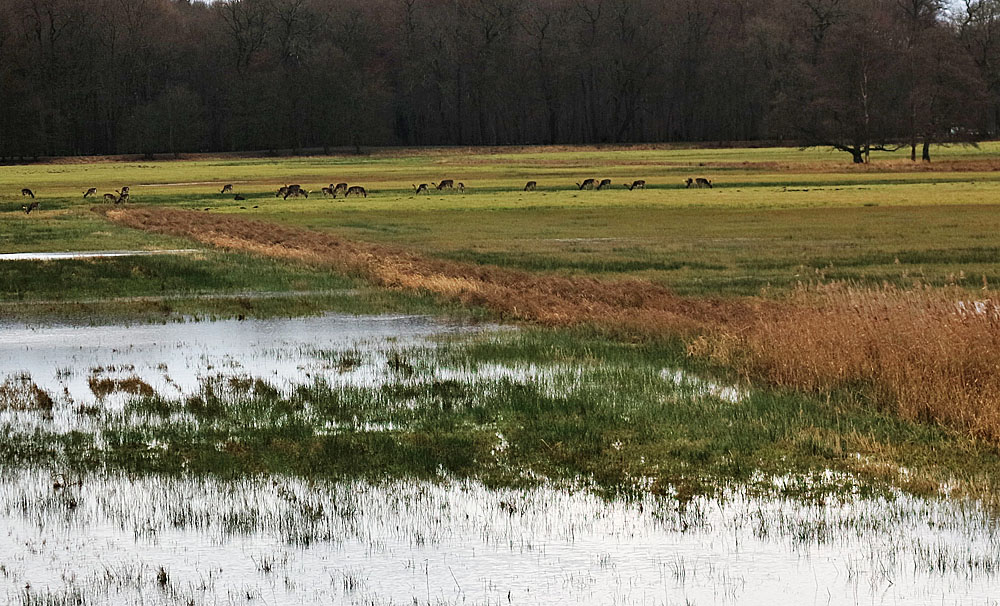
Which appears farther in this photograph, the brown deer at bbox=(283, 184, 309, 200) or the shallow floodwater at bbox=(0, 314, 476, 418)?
the brown deer at bbox=(283, 184, 309, 200)

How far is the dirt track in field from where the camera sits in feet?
67.3

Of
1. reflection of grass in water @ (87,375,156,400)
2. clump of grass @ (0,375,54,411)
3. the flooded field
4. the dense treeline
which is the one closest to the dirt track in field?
the flooded field

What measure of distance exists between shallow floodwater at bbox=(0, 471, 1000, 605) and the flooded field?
0.02 m

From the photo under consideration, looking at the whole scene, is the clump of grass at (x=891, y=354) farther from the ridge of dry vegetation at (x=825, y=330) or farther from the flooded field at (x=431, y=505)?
the flooded field at (x=431, y=505)

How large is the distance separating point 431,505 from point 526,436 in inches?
99.1

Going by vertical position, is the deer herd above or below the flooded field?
above

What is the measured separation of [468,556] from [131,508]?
2.87m

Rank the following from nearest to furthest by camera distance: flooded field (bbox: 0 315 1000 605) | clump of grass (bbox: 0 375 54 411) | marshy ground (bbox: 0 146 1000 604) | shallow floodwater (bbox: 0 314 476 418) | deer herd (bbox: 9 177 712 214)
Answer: flooded field (bbox: 0 315 1000 605), marshy ground (bbox: 0 146 1000 604), clump of grass (bbox: 0 375 54 411), shallow floodwater (bbox: 0 314 476 418), deer herd (bbox: 9 177 712 214)

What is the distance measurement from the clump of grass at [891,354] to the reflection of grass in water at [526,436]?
1.62ft

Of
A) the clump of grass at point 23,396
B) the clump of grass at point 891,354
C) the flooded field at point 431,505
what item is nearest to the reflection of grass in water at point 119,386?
the flooded field at point 431,505

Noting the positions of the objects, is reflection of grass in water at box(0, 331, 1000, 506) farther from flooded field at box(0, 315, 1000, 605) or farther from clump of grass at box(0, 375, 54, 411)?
clump of grass at box(0, 375, 54, 411)

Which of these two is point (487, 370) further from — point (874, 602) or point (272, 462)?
point (874, 602)

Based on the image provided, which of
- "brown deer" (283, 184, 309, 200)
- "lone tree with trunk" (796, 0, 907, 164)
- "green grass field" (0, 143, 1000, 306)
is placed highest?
"lone tree with trunk" (796, 0, 907, 164)

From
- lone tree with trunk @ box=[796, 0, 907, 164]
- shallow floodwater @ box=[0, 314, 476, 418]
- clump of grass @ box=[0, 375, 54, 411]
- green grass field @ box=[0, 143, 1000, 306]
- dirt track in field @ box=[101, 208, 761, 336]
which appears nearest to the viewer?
clump of grass @ box=[0, 375, 54, 411]
